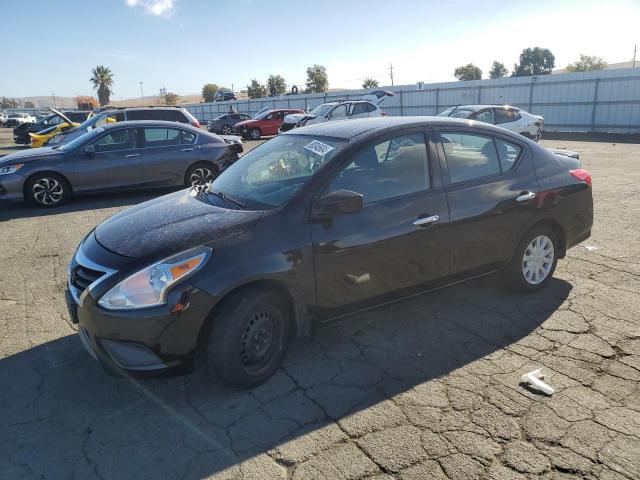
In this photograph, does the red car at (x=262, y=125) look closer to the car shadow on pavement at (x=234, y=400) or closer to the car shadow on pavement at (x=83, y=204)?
the car shadow on pavement at (x=83, y=204)

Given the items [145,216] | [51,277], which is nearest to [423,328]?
[145,216]

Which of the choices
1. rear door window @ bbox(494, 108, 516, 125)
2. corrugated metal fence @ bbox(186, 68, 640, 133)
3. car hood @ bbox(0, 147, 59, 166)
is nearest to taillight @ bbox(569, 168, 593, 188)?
car hood @ bbox(0, 147, 59, 166)

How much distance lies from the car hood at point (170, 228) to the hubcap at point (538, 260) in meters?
2.58

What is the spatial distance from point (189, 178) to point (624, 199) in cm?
809

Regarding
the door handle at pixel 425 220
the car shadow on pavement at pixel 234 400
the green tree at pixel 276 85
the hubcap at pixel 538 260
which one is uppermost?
the green tree at pixel 276 85

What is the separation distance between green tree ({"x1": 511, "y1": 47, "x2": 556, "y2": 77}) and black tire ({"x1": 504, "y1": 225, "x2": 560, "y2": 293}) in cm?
10069

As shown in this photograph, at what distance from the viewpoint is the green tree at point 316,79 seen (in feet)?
248

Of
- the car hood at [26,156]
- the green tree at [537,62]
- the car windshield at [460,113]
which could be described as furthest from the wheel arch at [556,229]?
the green tree at [537,62]

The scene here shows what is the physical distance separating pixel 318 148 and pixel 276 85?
78.4 metres

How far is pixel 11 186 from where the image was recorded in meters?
8.59

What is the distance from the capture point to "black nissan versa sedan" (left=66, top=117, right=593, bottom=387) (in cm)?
288

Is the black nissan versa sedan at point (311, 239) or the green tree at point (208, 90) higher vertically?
the green tree at point (208, 90)

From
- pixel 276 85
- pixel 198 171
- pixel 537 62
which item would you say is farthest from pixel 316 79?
pixel 198 171

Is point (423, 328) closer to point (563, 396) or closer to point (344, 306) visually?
point (344, 306)
